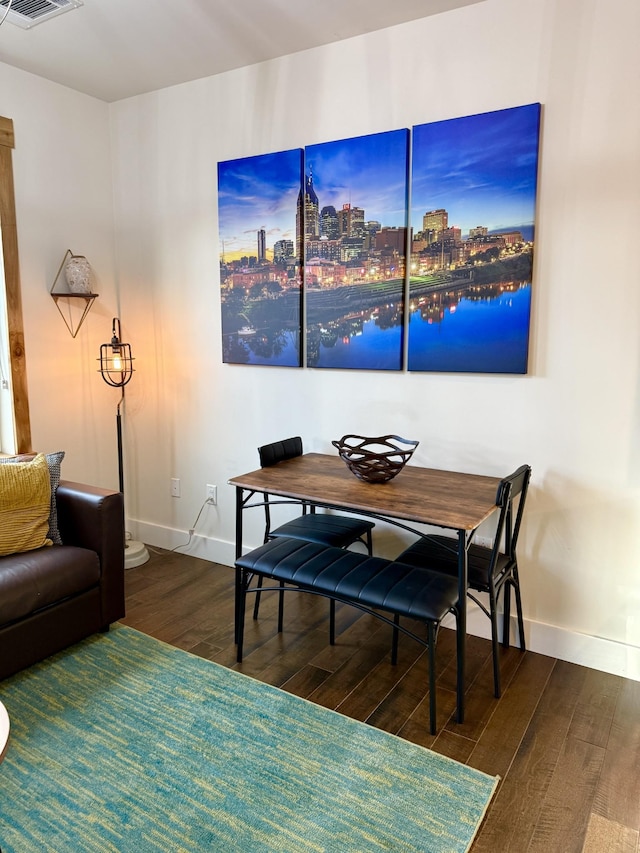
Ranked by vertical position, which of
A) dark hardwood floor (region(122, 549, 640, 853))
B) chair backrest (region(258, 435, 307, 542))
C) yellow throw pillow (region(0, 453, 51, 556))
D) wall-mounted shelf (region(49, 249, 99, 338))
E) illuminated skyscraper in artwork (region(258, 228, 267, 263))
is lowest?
dark hardwood floor (region(122, 549, 640, 853))

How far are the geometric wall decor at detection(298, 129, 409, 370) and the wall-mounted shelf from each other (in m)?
1.41

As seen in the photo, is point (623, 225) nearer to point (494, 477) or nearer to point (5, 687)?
point (494, 477)

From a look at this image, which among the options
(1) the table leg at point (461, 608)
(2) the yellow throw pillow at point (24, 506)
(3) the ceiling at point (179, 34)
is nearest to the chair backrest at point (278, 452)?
(1) the table leg at point (461, 608)

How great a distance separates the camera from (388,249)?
108 inches

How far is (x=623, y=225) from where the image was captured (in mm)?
2240

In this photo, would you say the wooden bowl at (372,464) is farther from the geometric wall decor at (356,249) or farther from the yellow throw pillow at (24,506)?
the yellow throw pillow at (24,506)

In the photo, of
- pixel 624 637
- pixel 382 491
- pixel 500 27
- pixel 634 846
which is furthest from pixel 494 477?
pixel 500 27

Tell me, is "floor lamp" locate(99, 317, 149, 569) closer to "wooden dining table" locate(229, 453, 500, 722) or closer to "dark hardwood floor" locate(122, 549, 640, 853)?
"dark hardwood floor" locate(122, 549, 640, 853)

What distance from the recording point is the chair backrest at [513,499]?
6.75ft

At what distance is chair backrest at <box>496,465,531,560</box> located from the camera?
6.75ft

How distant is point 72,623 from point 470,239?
237cm

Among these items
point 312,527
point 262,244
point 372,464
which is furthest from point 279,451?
point 262,244

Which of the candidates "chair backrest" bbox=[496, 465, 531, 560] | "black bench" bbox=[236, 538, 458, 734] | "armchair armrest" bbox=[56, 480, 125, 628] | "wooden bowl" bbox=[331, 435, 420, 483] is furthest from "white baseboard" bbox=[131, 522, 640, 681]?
"armchair armrest" bbox=[56, 480, 125, 628]

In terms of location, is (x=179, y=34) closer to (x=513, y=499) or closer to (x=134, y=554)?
(x=513, y=499)
